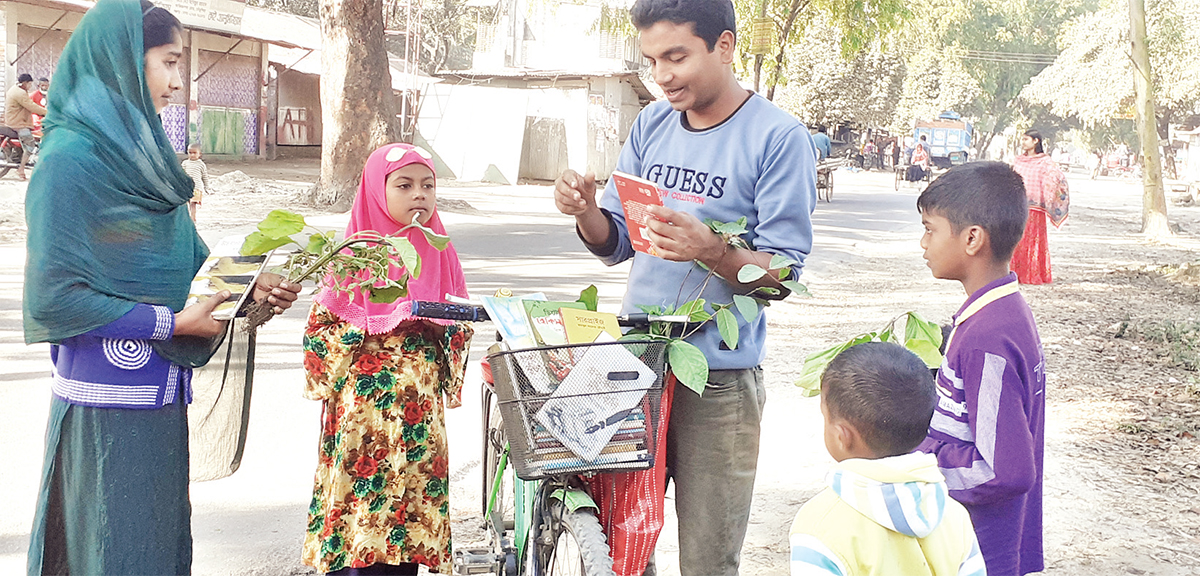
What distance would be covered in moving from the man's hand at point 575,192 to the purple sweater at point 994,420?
1.02 m

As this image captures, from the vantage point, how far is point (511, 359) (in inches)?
88.3

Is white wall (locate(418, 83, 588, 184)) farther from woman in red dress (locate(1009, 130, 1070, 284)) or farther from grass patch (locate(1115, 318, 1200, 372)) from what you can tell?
grass patch (locate(1115, 318, 1200, 372))

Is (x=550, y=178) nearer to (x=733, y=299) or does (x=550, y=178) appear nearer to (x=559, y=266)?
(x=559, y=266)

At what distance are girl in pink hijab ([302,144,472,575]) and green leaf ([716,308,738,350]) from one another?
1.05 m

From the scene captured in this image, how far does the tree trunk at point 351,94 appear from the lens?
15414 millimetres

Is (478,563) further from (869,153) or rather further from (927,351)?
(869,153)

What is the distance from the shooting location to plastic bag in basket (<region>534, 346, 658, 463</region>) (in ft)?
7.41

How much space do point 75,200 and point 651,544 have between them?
1.66 metres

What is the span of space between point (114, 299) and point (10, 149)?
Answer: 55.6 ft

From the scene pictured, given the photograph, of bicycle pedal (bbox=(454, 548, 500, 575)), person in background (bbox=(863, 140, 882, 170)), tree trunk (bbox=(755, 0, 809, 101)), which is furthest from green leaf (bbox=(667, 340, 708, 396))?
person in background (bbox=(863, 140, 882, 170))

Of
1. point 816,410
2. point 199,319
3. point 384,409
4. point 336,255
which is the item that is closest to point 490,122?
point 816,410

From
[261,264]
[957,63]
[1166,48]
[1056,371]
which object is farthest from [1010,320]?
[957,63]

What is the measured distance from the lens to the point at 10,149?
16828 mm

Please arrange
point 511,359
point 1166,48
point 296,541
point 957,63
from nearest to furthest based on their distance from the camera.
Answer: point 511,359 < point 296,541 < point 1166,48 < point 957,63
